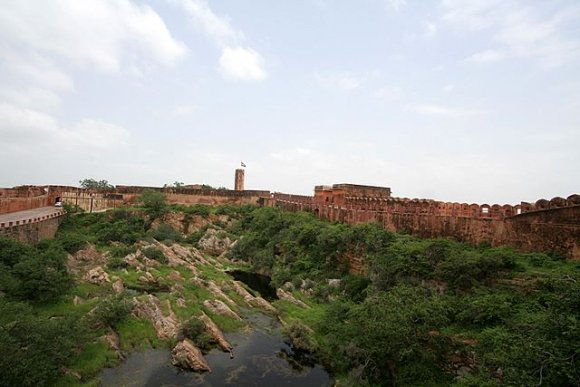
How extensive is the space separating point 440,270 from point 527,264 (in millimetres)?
3349

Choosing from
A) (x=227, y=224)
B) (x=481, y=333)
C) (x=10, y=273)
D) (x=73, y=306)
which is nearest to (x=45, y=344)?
(x=73, y=306)

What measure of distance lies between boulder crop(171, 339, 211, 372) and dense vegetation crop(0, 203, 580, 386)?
3.60 feet

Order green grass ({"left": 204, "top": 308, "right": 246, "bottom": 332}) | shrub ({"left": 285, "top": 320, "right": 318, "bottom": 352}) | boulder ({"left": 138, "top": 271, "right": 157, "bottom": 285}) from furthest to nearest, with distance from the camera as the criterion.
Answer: boulder ({"left": 138, "top": 271, "right": 157, "bottom": 285})
green grass ({"left": 204, "top": 308, "right": 246, "bottom": 332})
shrub ({"left": 285, "top": 320, "right": 318, "bottom": 352})

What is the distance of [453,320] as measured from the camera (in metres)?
14.5

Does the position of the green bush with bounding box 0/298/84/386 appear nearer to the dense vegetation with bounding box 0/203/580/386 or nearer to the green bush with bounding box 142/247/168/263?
the dense vegetation with bounding box 0/203/580/386

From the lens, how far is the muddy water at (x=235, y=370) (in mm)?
14352

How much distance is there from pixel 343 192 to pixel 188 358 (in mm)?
28339

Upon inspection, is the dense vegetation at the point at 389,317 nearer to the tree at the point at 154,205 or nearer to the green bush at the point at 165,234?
the green bush at the point at 165,234

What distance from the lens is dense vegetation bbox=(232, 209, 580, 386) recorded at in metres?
9.77

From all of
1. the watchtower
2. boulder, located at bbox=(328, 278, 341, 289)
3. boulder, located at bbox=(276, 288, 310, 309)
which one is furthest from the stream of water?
the watchtower

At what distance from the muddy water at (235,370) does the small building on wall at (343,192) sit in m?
23.6

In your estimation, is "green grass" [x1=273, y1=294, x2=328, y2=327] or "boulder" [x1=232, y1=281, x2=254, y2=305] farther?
"boulder" [x1=232, y1=281, x2=254, y2=305]

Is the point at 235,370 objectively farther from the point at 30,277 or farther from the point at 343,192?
the point at 343,192

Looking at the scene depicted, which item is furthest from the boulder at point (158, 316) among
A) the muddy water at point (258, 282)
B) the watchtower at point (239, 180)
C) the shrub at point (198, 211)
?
the watchtower at point (239, 180)
